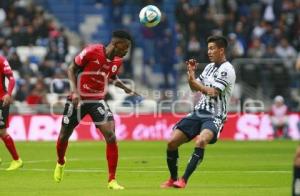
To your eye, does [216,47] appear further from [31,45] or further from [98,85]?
[31,45]

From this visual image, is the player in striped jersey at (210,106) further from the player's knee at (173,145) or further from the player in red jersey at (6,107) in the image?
the player in red jersey at (6,107)

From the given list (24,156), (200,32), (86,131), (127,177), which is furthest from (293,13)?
(127,177)

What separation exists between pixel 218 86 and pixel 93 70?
201 centimetres

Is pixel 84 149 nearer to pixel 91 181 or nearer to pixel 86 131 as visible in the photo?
pixel 86 131

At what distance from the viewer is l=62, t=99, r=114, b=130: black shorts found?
1420 cm

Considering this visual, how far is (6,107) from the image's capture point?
18.0 metres

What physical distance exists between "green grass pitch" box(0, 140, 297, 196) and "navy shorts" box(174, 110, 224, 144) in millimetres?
873

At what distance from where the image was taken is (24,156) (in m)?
22.4

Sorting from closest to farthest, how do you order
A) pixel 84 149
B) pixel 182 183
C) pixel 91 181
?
pixel 182 183
pixel 91 181
pixel 84 149

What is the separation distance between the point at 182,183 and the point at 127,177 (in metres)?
2.64

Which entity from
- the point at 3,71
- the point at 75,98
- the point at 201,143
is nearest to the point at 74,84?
the point at 75,98

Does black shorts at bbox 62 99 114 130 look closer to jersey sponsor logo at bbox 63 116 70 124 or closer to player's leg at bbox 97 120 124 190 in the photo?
jersey sponsor logo at bbox 63 116 70 124

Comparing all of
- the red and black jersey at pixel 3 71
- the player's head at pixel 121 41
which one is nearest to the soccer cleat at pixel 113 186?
the player's head at pixel 121 41

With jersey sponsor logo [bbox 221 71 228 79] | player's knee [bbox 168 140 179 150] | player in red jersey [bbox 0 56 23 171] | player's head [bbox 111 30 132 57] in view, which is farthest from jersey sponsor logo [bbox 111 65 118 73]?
player in red jersey [bbox 0 56 23 171]
